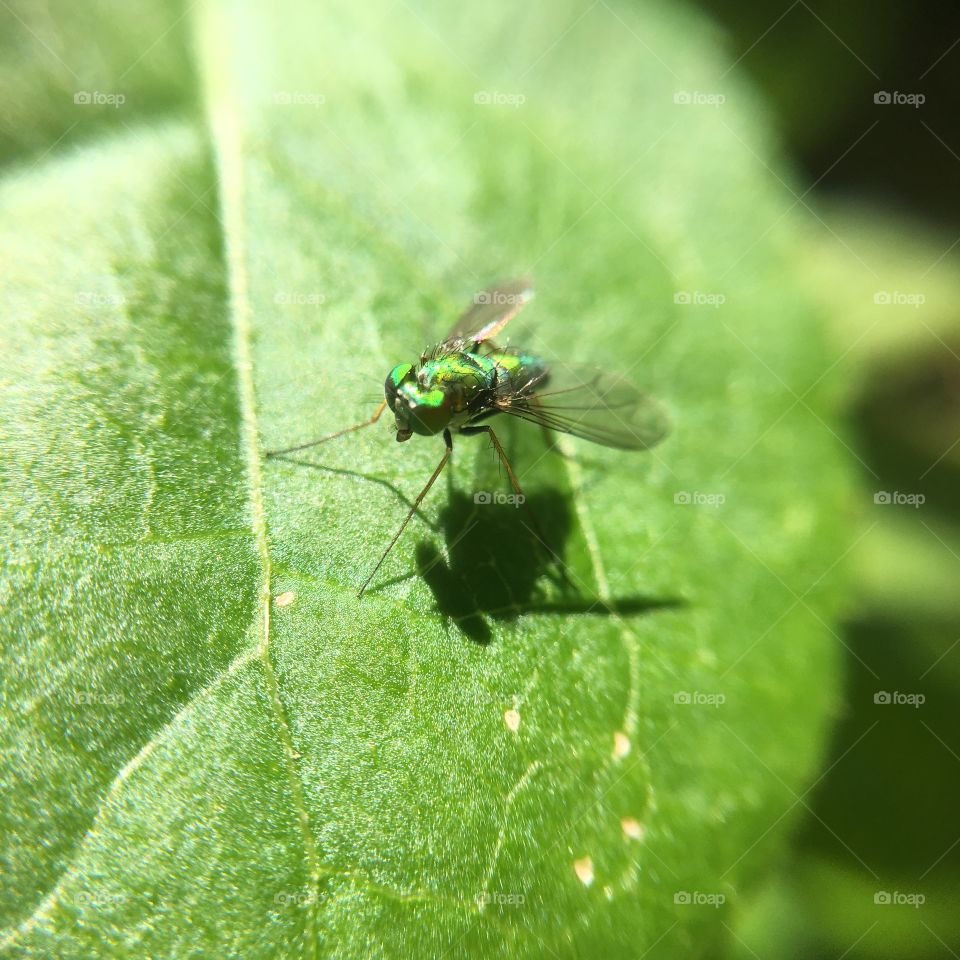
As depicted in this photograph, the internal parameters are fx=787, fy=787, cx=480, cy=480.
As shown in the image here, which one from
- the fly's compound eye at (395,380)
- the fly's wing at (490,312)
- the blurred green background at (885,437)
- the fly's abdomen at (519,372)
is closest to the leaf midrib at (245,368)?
the fly's compound eye at (395,380)

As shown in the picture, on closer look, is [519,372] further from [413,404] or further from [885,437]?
[885,437]

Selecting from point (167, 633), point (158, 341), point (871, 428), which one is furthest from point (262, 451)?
point (871, 428)

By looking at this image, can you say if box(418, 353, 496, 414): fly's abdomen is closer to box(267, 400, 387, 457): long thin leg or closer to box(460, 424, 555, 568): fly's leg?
box(460, 424, 555, 568): fly's leg

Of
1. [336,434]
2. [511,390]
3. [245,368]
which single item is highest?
[245,368]

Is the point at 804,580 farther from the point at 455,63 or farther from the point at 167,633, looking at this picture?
the point at 455,63

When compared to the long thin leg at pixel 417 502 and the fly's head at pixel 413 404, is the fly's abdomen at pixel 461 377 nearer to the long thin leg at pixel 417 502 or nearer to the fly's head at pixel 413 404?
the fly's head at pixel 413 404

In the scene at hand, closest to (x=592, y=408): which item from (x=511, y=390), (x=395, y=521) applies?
(x=511, y=390)
